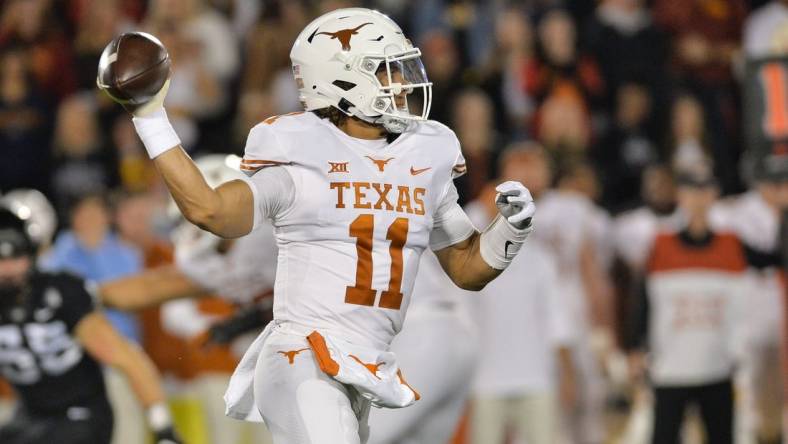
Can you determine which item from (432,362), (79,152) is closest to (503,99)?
(79,152)

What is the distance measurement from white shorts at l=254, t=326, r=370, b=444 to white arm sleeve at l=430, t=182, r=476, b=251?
59 cm

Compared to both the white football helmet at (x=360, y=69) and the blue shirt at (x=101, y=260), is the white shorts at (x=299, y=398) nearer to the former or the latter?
the white football helmet at (x=360, y=69)

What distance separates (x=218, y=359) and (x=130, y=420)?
2.30ft

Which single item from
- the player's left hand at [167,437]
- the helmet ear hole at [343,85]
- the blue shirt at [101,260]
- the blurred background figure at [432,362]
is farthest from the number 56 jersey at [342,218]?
the blue shirt at [101,260]

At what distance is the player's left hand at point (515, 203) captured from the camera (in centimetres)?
426

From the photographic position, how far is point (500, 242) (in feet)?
14.6

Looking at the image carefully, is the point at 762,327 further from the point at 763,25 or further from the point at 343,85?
the point at 343,85

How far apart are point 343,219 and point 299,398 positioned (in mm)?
503

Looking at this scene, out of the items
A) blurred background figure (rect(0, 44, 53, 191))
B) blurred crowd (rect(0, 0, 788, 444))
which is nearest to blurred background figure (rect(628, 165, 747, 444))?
blurred crowd (rect(0, 0, 788, 444))

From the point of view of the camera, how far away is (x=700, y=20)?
12055mm

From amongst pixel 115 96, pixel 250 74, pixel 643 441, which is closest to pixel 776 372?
pixel 643 441

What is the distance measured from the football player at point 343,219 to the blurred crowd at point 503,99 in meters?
5.14

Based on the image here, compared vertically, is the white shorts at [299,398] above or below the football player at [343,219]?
below

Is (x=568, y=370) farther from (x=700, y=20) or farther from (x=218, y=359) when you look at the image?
(x=700, y=20)
